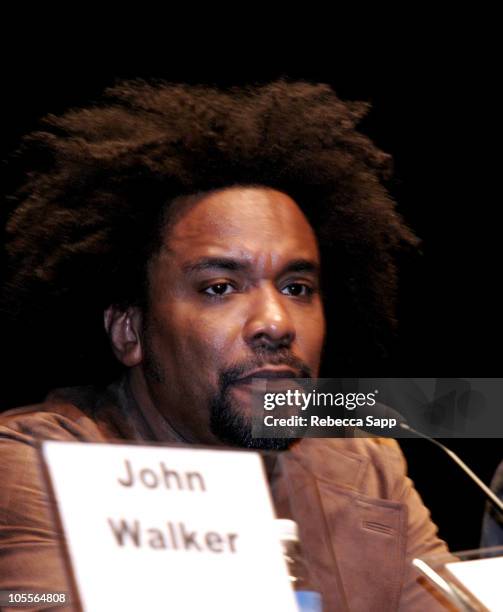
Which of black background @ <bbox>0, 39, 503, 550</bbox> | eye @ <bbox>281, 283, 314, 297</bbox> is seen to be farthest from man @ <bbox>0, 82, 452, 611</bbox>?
→ black background @ <bbox>0, 39, 503, 550</bbox>

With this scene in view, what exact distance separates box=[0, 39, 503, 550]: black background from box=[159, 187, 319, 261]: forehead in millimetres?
876

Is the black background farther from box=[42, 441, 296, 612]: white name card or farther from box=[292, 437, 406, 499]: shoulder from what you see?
box=[42, 441, 296, 612]: white name card

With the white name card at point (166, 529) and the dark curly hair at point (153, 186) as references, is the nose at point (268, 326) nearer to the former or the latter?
the dark curly hair at point (153, 186)

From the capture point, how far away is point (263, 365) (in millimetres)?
1510

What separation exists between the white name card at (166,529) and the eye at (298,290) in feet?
3.09

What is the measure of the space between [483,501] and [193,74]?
4.66ft

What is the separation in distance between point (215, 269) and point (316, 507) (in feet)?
2.86

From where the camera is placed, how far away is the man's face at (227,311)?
5.03 feet

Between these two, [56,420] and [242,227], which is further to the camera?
[242,227]

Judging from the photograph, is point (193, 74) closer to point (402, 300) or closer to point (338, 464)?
point (402, 300)

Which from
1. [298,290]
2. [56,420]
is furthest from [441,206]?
[56,420]

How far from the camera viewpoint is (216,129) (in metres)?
1.86

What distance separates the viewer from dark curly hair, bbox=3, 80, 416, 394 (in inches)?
70.2

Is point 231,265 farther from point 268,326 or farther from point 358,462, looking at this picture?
point 358,462
